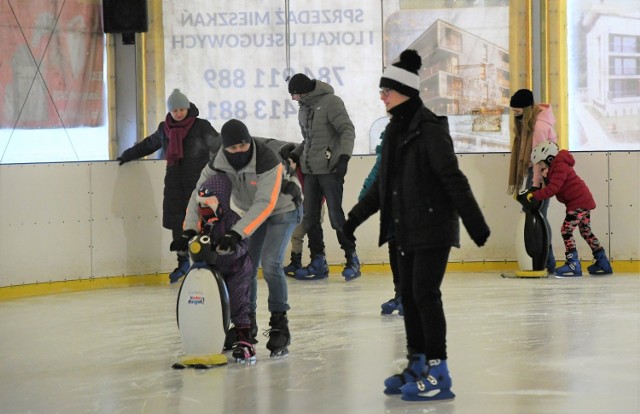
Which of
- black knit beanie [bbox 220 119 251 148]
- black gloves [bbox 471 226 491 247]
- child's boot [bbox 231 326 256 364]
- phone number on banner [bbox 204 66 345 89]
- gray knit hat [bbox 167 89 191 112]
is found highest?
A: phone number on banner [bbox 204 66 345 89]

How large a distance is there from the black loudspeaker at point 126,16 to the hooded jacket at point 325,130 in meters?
2.32

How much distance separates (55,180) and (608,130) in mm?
5698

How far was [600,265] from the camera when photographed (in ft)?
35.1

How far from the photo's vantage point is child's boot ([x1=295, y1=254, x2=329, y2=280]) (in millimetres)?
10719

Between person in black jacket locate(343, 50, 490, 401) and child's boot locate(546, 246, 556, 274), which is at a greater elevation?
person in black jacket locate(343, 50, 490, 401)

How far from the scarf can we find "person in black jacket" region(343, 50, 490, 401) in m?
5.72

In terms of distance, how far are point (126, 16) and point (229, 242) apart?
640cm

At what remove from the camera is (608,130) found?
12414 mm

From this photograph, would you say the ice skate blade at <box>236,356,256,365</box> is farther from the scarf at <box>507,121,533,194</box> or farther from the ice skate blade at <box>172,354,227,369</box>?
the scarf at <box>507,121,533,194</box>

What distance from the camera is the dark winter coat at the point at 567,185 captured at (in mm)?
10461

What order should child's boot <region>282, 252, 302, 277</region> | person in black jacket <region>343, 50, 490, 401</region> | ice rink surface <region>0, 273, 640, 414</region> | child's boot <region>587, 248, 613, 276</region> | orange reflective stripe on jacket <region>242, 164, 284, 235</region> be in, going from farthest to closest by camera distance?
child's boot <region>282, 252, 302, 277</region> → child's boot <region>587, 248, 613, 276</region> → orange reflective stripe on jacket <region>242, 164, 284, 235</region> → ice rink surface <region>0, 273, 640, 414</region> → person in black jacket <region>343, 50, 490, 401</region>

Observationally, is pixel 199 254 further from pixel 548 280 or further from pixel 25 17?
pixel 25 17

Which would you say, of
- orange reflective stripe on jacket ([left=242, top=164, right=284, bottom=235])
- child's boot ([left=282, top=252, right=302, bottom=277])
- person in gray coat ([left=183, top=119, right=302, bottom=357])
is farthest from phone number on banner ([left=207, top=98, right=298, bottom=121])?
orange reflective stripe on jacket ([left=242, top=164, right=284, bottom=235])

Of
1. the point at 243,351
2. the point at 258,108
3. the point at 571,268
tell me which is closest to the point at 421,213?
the point at 243,351
